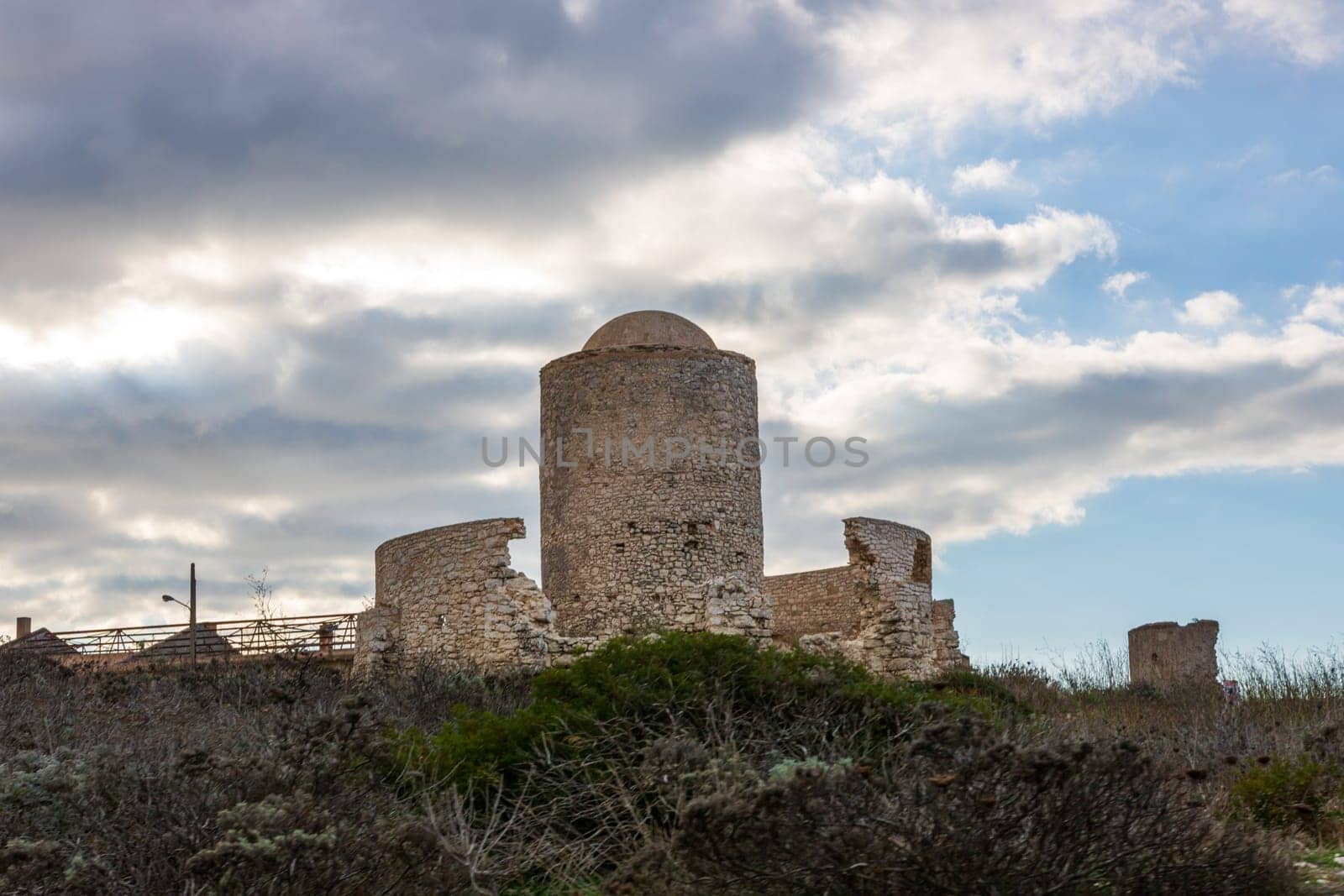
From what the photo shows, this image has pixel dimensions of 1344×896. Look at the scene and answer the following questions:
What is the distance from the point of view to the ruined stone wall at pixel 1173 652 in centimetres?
1794

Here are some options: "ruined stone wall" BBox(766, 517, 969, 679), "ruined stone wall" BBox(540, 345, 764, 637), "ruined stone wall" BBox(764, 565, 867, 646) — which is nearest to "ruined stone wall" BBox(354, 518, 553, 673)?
"ruined stone wall" BBox(540, 345, 764, 637)

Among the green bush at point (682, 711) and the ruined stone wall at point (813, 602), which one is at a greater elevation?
the ruined stone wall at point (813, 602)

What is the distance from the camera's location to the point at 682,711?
7152mm

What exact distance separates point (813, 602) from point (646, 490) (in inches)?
166

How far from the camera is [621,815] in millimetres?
6566

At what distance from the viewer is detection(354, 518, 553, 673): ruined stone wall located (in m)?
15.4

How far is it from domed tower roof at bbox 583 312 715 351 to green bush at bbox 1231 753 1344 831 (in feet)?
37.3

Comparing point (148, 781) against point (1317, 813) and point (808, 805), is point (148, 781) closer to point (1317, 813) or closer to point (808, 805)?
point (808, 805)

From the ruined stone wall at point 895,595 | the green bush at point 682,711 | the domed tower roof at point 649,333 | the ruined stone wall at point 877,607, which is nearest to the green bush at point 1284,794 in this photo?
the green bush at point 682,711

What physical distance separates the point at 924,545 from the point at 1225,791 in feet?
37.7

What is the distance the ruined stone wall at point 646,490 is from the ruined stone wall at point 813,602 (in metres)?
2.16

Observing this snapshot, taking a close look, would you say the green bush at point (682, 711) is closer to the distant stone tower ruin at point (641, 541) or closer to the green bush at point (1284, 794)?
the green bush at point (1284, 794)

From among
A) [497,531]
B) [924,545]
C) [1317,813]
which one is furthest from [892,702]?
[924,545]

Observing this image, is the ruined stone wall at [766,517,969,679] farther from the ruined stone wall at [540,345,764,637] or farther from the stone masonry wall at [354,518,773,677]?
the ruined stone wall at [540,345,764,637]
